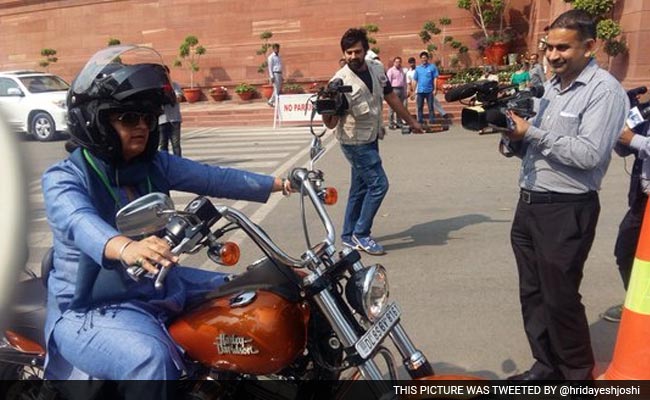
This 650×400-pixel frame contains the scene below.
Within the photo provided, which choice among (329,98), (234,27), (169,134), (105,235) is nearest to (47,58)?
(234,27)

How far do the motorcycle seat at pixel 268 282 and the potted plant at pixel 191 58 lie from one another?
22.6 m

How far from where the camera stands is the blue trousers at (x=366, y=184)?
5.16 metres

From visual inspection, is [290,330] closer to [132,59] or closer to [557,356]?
[132,59]

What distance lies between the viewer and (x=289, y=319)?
2002mm

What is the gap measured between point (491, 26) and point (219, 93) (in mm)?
11318

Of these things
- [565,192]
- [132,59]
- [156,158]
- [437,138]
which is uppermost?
[132,59]

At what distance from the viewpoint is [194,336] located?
2.03m

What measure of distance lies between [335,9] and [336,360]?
2424 cm

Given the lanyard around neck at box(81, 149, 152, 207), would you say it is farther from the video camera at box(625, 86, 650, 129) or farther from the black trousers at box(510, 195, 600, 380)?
the video camera at box(625, 86, 650, 129)

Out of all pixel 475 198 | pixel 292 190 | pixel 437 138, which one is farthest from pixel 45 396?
pixel 437 138

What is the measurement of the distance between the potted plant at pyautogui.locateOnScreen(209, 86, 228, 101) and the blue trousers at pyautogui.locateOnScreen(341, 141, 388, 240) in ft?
63.4

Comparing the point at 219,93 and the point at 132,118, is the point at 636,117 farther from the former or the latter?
the point at 219,93

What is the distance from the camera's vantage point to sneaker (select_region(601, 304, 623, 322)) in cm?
376

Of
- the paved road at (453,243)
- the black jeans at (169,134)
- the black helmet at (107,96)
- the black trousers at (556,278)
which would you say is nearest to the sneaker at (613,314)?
the paved road at (453,243)
